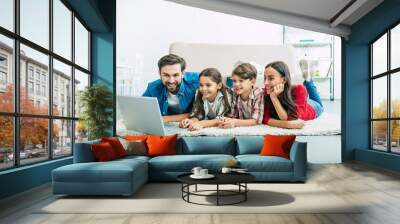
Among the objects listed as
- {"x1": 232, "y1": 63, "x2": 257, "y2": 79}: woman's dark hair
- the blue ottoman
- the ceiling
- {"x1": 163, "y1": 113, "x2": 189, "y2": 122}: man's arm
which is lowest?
the blue ottoman

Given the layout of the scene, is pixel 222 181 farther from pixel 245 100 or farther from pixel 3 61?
pixel 245 100

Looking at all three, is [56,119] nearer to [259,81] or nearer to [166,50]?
[166,50]

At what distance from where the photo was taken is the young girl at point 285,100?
29.6 ft

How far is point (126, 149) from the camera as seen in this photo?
6.80m

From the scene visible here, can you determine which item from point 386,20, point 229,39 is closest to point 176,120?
point 229,39

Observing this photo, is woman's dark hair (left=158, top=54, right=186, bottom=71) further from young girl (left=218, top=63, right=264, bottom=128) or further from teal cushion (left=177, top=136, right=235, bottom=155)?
teal cushion (left=177, top=136, right=235, bottom=155)

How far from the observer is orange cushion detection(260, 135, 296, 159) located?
6.57 meters

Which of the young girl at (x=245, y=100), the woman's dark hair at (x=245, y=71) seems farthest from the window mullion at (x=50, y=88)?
the woman's dark hair at (x=245, y=71)

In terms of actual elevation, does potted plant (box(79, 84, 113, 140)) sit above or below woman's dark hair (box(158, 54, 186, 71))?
below

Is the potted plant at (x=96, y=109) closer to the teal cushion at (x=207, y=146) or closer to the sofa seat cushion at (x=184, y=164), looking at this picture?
the teal cushion at (x=207, y=146)

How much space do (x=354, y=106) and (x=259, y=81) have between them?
8.05 ft

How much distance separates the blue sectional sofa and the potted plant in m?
1.84

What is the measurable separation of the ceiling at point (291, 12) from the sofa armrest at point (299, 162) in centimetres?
352

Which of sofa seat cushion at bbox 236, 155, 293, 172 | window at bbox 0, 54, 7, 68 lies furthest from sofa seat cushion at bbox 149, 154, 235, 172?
window at bbox 0, 54, 7, 68
